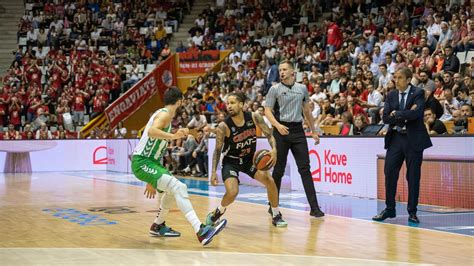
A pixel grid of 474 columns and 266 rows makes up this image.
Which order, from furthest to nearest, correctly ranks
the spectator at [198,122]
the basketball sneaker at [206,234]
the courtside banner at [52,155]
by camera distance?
the courtside banner at [52,155] → the spectator at [198,122] → the basketball sneaker at [206,234]

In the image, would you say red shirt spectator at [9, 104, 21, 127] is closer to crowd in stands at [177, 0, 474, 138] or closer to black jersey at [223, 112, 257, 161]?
crowd in stands at [177, 0, 474, 138]

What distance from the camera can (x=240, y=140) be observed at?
10.0 meters

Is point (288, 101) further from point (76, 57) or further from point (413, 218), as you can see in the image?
point (76, 57)

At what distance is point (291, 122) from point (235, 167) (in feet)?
5.02

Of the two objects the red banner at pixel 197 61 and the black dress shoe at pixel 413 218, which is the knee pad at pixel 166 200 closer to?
the black dress shoe at pixel 413 218

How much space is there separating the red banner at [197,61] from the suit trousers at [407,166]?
20175 mm

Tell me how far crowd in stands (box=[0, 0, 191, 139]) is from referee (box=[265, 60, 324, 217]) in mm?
16966

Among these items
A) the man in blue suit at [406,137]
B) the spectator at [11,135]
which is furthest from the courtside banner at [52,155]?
the man in blue suit at [406,137]

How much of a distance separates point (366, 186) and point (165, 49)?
19370 millimetres

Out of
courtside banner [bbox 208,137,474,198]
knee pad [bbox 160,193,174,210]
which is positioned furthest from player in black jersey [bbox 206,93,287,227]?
courtside banner [bbox 208,137,474,198]

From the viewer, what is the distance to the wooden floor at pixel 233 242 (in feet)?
25.3

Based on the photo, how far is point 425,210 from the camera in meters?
12.0

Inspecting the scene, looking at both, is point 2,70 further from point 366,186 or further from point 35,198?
point 366,186

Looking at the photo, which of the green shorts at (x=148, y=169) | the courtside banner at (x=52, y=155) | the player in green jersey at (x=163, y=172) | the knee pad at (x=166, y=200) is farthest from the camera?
the courtside banner at (x=52, y=155)
